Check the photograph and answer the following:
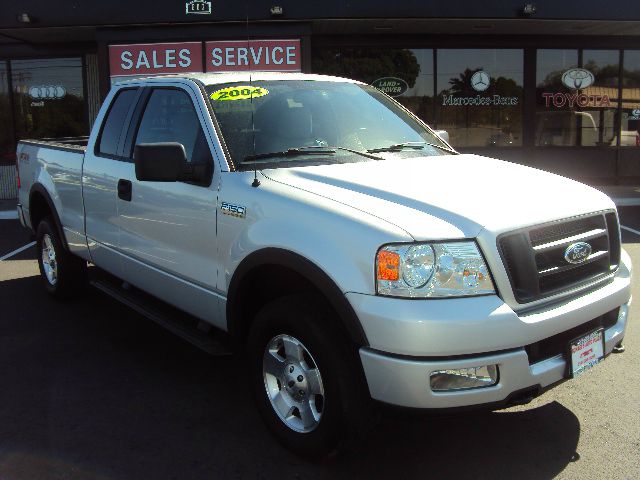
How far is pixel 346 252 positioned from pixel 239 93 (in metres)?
1.67

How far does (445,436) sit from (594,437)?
778mm

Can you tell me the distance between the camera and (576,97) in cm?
1470

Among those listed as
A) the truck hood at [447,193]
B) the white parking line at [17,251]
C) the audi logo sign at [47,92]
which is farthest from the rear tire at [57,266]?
the audi logo sign at [47,92]

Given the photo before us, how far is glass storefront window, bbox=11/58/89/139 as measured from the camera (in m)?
14.3

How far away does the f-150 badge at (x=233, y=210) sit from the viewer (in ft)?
11.2

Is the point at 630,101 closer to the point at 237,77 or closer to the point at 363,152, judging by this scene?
the point at 363,152

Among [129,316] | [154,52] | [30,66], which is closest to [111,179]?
[129,316]

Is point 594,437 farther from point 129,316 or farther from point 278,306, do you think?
point 129,316

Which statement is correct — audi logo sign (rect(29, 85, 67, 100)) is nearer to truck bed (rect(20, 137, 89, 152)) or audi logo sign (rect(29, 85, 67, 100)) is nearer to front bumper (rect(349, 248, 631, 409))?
truck bed (rect(20, 137, 89, 152))

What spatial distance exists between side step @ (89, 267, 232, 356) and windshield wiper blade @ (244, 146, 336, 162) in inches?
42.3

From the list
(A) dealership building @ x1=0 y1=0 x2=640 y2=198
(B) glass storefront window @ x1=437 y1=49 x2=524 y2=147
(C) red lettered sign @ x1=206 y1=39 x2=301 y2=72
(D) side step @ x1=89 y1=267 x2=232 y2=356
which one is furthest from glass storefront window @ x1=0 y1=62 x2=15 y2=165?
(D) side step @ x1=89 y1=267 x2=232 y2=356

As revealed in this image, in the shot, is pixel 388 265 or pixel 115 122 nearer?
pixel 388 265

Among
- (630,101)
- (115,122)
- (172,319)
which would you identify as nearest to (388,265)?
(172,319)

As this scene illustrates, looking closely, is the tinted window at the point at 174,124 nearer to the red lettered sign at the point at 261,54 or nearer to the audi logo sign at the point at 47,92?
the red lettered sign at the point at 261,54
